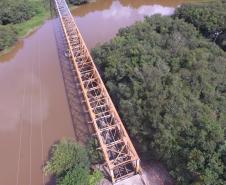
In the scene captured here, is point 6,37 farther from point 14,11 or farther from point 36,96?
point 36,96

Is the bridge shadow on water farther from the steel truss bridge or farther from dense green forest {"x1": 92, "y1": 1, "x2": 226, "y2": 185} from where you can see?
dense green forest {"x1": 92, "y1": 1, "x2": 226, "y2": 185}

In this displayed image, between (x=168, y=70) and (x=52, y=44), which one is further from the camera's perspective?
(x=52, y=44)

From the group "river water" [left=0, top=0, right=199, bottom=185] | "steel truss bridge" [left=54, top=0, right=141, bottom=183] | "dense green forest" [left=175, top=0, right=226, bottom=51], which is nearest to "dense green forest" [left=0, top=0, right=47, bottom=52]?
"river water" [left=0, top=0, right=199, bottom=185]

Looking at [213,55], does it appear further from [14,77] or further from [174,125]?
[14,77]

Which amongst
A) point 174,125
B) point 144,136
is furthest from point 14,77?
point 174,125

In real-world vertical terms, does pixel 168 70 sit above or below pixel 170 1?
above
